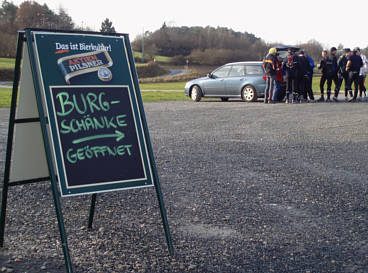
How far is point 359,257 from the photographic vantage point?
3352mm

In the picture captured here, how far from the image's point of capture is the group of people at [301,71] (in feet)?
50.8

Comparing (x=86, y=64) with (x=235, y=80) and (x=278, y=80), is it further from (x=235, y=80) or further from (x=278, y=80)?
(x=235, y=80)

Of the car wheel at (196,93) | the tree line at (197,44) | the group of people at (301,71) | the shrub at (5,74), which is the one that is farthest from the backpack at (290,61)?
the tree line at (197,44)

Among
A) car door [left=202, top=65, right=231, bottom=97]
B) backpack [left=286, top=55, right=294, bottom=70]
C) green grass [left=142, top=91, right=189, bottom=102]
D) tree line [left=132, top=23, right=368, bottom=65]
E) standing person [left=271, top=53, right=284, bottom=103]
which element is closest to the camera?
backpack [left=286, top=55, right=294, bottom=70]

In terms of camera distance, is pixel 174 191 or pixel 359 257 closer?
pixel 359 257

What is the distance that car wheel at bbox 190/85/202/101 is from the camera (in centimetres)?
1875

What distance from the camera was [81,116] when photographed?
3258mm

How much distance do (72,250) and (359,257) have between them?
90.7 inches

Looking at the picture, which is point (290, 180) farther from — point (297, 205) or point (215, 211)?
point (215, 211)

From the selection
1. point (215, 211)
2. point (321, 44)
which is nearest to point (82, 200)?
point (215, 211)

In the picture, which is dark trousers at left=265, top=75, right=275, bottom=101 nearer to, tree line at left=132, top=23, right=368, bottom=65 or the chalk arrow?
the chalk arrow

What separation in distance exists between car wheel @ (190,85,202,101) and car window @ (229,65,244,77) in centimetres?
167

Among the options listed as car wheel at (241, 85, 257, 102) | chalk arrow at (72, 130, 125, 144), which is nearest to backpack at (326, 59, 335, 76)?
car wheel at (241, 85, 257, 102)

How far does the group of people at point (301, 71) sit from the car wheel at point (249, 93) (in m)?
0.74
